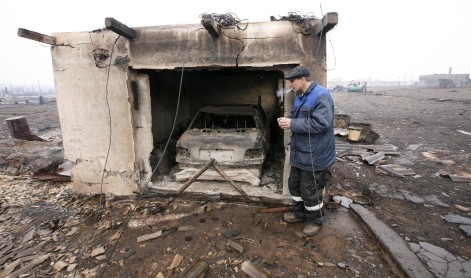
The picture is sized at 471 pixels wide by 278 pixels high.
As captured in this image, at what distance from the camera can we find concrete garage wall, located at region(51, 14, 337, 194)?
4059mm

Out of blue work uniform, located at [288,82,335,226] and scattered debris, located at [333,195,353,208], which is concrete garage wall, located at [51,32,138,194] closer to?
blue work uniform, located at [288,82,335,226]

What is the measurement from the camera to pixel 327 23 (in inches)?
133

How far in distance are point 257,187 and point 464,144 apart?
8.10 meters

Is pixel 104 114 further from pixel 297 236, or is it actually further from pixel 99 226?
pixel 297 236

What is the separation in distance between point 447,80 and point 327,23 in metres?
58.2

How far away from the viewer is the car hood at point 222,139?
4906 millimetres

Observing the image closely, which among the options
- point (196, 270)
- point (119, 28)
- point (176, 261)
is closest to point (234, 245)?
point (196, 270)

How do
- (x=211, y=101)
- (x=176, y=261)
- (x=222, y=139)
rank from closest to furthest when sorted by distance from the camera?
(x=176, y=261), (x=222, y=139), (x=211, y=101)

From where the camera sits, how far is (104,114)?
4.78 meters

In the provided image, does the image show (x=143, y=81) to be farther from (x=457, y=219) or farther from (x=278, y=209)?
(x=457, y=219)

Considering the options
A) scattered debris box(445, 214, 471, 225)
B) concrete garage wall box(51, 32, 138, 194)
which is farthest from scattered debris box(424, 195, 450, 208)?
concrete garage wall box(51, 32, 138, 194)

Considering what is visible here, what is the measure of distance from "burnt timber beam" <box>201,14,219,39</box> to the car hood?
1.92 m

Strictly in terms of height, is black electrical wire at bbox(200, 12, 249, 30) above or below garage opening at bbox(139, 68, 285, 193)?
above

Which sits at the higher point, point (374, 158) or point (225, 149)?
point (225, 149)
